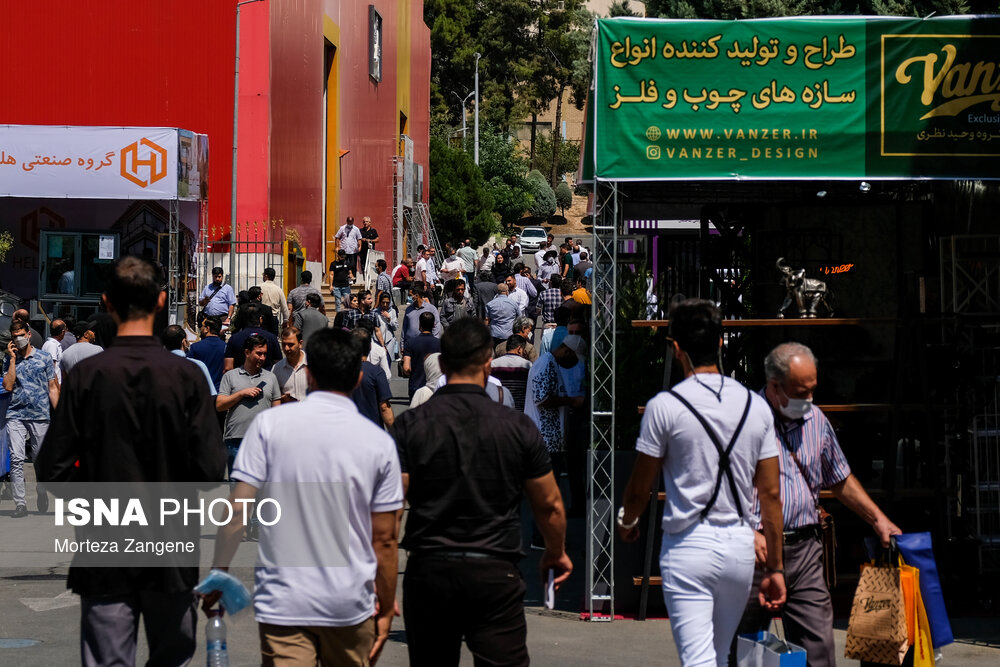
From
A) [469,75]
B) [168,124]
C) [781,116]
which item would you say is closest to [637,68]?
[781,116]

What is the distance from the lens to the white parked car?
59094 mm

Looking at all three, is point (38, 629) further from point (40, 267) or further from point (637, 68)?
point (40, 267)

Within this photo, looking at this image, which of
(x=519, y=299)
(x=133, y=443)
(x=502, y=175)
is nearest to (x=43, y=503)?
(x=133, y=443)

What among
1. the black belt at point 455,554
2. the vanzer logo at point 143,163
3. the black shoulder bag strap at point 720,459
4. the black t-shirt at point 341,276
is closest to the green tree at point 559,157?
the black t-shirt at point 341,276

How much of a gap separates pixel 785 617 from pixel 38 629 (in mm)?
4989

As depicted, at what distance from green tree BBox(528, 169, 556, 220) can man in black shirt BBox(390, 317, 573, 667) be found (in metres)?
69.1

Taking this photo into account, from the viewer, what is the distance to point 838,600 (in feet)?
30.1

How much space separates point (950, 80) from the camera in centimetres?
855

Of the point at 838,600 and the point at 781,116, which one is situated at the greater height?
the point at 781,116

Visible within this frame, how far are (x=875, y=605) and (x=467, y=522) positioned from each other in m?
2.16

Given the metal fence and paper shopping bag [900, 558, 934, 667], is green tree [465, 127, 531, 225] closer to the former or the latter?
the metal fence

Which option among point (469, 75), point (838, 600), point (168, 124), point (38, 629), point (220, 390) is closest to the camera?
point (38, 629)

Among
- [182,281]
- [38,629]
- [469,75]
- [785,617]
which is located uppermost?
[469,75]

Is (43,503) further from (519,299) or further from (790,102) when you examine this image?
(519,299)
